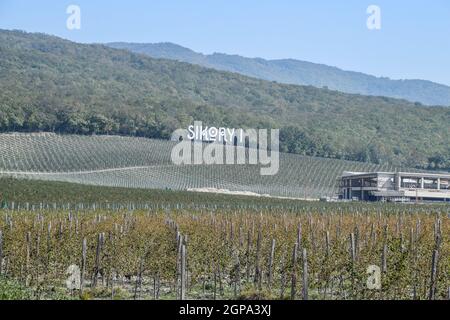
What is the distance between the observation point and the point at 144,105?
128m

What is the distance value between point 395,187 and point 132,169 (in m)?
23.3

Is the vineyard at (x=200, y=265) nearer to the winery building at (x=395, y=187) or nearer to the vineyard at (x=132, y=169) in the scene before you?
the vineyard at (x=132, y=169)

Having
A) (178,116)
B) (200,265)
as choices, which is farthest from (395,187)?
(200,265)

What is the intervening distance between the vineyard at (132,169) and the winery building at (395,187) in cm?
259

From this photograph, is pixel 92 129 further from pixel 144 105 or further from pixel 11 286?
pixel 11 286

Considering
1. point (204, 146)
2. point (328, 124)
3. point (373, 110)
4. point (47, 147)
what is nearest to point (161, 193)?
point (47, 147)

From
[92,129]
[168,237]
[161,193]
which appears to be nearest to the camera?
[168,237]

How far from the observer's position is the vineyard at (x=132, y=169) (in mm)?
77375

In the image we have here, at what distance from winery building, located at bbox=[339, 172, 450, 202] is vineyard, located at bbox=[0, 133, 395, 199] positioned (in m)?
2.59

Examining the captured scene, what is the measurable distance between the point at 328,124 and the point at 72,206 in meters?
106

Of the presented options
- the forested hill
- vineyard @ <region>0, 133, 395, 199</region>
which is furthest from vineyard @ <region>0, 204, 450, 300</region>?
the forested hill

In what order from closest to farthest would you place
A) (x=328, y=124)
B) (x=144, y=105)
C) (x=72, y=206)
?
(x=72, y=206) < (x=144, y=105) < (x=328, y=124)
